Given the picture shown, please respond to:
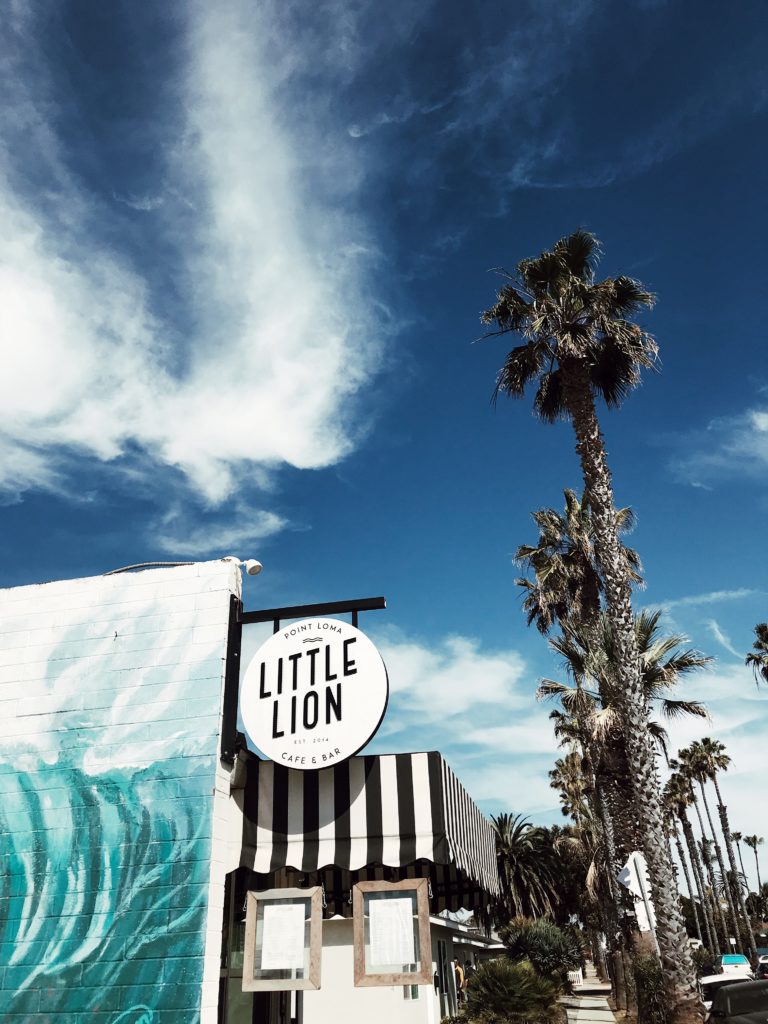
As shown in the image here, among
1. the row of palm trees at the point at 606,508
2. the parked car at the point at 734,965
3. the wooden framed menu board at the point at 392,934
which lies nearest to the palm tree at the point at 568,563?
the row of palm trees at the point at 606,508

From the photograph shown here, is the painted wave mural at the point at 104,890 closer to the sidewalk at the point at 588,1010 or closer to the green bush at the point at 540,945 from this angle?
the sidewalk at the point at 588,1010

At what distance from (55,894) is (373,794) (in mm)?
3710

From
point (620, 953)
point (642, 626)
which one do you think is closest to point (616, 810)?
point (642, 626)

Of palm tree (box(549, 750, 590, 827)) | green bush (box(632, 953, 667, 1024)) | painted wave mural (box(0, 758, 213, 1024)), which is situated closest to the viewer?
painted wave mural (box(0, 758, 213, 1024))

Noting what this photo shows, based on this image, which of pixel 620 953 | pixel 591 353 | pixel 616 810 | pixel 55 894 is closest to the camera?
pixel 55 894

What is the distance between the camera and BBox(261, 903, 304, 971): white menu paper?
7504mm

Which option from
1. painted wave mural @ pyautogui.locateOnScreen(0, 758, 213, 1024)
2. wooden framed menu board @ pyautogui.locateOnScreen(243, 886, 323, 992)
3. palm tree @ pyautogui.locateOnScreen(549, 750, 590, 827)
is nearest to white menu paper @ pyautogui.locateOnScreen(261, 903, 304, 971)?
wooden framed menu board @ pyautogui.locateOnScreen(243, 886, 323, 992)

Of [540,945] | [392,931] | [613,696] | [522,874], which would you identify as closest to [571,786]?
[522,874]

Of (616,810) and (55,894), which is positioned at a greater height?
(616,810)

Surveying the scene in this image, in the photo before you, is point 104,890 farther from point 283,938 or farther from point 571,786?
point 571,786

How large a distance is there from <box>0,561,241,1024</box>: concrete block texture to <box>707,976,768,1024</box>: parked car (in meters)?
8.46

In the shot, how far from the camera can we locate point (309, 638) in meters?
8.64

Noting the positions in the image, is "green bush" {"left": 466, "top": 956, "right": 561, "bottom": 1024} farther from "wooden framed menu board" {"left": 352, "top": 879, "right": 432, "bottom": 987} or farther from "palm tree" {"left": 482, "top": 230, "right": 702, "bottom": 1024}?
"wooden framed menu board" {"left": 352, "top": 879, "right": 432, "bottom": 987}

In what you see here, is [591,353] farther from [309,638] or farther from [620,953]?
[620,953]
